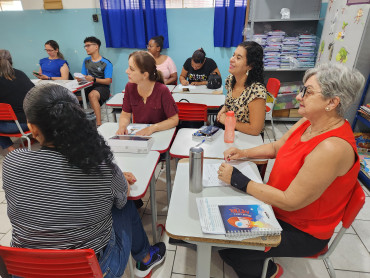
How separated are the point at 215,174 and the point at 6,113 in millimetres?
2374

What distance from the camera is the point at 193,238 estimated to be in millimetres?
1015

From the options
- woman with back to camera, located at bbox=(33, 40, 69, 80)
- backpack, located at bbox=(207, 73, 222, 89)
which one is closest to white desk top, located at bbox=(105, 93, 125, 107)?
backpack, located at bbox=(207, 73, 222, 89)

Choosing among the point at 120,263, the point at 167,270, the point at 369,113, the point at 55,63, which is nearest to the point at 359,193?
the point at 120,263

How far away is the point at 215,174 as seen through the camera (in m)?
1.41

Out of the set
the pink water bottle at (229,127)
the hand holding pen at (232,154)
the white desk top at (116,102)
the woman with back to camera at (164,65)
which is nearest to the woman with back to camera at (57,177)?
the hand holding pen at (232,154)

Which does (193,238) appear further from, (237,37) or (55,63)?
(55,63)

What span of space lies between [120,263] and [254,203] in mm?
735

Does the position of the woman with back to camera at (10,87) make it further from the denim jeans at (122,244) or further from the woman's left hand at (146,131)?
the denim jeans at (122,244)

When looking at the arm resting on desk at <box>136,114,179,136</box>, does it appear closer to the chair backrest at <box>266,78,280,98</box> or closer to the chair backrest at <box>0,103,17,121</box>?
the chair backrest at <box>0,103,17,121</box>

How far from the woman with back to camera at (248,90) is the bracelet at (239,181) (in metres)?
0.77

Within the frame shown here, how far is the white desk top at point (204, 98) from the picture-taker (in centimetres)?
283

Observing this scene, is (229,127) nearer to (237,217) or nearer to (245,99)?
(245,99)

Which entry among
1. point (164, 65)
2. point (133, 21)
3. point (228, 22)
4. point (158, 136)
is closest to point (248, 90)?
point (158, 136)

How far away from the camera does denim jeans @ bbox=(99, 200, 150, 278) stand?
1174 millimetres
